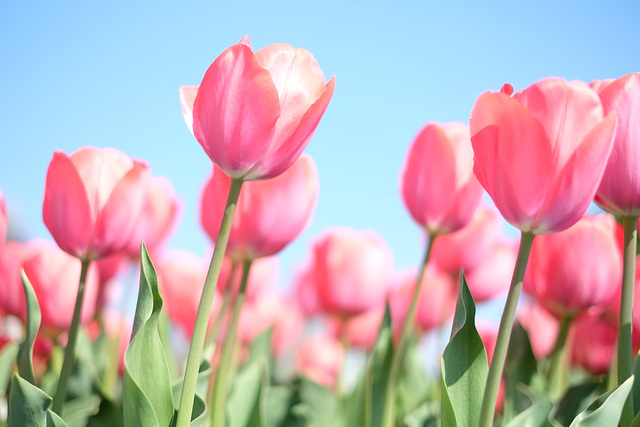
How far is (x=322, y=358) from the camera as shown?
1790 mm

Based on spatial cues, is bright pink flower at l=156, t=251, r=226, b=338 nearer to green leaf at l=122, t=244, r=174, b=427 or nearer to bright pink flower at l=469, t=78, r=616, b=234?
green leaf at l=122, t=244, r=174, b=427

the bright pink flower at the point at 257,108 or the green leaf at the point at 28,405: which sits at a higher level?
the bright pink flower at the point at 257,108

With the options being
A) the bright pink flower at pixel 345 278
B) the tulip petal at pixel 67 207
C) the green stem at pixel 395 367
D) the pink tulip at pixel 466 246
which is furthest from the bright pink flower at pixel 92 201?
the pink tulip at pixel 466 246

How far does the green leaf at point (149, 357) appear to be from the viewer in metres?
0.52

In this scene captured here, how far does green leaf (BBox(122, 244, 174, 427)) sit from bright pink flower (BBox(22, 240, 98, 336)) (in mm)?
436

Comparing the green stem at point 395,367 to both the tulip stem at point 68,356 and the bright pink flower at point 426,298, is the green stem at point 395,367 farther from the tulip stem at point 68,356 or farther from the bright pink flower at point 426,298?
the bright pink flower at point 426,298

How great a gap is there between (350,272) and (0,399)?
0.66 metres

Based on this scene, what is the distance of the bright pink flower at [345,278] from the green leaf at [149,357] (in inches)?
28.4

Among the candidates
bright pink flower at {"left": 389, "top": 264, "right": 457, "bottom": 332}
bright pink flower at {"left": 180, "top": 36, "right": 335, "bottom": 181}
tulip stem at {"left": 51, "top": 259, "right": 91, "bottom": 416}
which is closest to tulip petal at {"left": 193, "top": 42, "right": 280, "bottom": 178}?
bright pink flower at {"left": 180, "top": 36, "right": 335, "bottom": 181}

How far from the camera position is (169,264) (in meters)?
1.37

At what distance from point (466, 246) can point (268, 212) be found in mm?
644

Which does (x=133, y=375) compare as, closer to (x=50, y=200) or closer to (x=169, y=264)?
(x=50, y=200)

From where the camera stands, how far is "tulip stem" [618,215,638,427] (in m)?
0.55

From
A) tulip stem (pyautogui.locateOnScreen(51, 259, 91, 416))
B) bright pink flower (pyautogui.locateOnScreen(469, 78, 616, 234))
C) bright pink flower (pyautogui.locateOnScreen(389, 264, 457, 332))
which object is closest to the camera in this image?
bright pink flower (pyautogui.locateOnScreen(469, 78, 616, 234))
